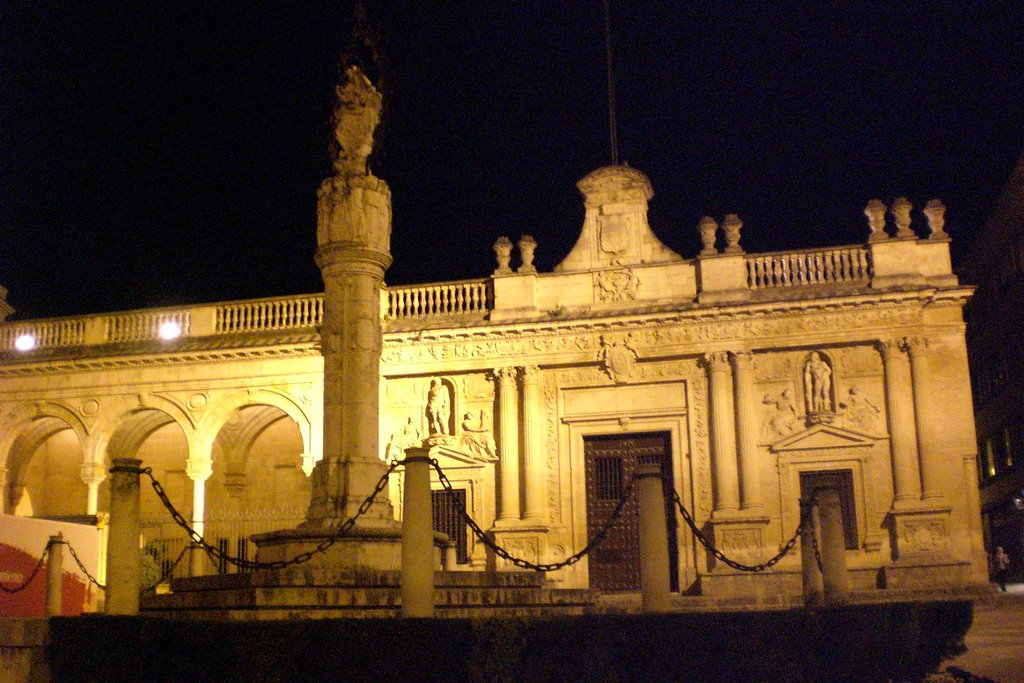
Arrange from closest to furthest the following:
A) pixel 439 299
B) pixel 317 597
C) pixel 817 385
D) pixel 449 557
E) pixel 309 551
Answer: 1. pixel 317 597
2. pixel 309 551
3. pixel 449 557
4. pixel 817 385
5. pixel 439 299

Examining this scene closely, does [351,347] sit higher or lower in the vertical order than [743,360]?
lower

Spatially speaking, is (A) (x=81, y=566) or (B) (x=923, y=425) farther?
(B) (x=923, y=425)

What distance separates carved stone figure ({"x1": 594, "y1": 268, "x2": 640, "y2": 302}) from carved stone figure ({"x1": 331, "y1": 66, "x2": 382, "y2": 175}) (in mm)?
10613

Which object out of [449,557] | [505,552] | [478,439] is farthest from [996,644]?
[478,439]

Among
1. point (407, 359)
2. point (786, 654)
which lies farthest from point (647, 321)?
point (786, 654)

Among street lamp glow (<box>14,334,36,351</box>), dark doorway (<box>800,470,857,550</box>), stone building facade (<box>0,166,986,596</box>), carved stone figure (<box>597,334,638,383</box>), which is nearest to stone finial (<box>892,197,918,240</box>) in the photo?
stone building facade (<box>0,166,986,596</box>)

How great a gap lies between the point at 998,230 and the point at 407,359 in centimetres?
1946

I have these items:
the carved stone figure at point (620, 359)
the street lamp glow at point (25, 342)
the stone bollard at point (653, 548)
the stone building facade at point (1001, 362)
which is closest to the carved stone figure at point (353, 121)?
the stone bollard at point (653, 548)

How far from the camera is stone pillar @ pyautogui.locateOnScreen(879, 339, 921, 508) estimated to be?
22.8 meters

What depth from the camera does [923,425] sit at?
2294 cm

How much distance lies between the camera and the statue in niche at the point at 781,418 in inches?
937

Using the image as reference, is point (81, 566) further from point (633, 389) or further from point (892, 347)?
point (892, 347)

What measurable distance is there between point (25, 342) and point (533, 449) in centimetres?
1421

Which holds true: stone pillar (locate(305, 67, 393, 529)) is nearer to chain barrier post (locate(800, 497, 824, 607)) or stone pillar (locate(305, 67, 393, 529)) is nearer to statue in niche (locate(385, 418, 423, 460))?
chain barrier post (locate(800, 497, 824, 607))
